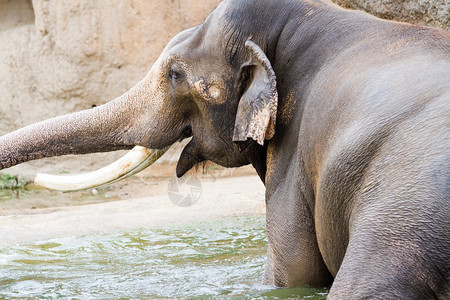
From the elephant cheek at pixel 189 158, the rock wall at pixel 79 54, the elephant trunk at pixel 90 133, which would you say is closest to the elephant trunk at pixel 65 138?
the elephant trunk at pixel 90 133

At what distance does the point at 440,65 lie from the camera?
2.64 meters

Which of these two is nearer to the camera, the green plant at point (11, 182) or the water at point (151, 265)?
the water at point (151, 265)

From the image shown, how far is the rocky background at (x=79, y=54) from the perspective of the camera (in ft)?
36.1

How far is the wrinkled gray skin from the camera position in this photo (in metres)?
2.24

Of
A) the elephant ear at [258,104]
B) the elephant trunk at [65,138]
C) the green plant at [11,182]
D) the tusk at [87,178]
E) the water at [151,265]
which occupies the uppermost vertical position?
the elephant ear at [258,104]

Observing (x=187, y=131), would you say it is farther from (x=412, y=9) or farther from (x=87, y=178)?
(x=412, y=9)

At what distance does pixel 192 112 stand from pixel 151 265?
143 centimetres

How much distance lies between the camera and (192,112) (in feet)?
12.9

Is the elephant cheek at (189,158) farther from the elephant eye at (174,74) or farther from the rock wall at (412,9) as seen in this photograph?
the rock wall at (412,9)

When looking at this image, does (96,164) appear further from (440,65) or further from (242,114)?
(440,65)

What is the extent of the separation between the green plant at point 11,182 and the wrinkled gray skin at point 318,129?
23.1ft

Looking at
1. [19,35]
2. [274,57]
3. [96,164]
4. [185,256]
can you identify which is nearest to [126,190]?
[96,164]

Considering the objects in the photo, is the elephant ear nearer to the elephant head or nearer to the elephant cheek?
the elephant head

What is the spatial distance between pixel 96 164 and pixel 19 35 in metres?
2.52
